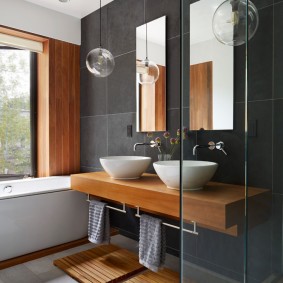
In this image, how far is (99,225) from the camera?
276 centimetres

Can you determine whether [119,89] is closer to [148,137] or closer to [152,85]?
[152,85]

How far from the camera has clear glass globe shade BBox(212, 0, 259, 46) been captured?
1079mm

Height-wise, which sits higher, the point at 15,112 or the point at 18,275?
the point at 15,112

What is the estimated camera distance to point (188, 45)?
123 cm

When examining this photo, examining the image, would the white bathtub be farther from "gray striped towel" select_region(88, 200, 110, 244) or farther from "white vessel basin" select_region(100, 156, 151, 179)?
"white vessel basin" select_region(100, 156, 151, 179)

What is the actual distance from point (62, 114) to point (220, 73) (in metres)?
2.84

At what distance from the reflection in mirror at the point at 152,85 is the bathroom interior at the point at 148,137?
0.05 ft

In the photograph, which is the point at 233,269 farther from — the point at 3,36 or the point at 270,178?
the point at 3,36

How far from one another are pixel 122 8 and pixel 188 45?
2.33 m

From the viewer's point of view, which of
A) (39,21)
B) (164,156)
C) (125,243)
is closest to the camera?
(164,156)

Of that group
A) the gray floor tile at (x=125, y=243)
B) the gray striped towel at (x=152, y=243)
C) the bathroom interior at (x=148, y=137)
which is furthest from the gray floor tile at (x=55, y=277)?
the gray floor tile at (x=125, y=243)

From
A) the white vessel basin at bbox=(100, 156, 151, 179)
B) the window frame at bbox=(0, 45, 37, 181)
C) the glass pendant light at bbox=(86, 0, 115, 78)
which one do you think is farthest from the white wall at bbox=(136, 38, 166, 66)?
the window frame at bbox=(0, 45, 37, 181)

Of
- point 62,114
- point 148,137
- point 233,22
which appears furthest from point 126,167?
point 62,114

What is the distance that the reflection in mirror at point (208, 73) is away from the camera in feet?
3.94
